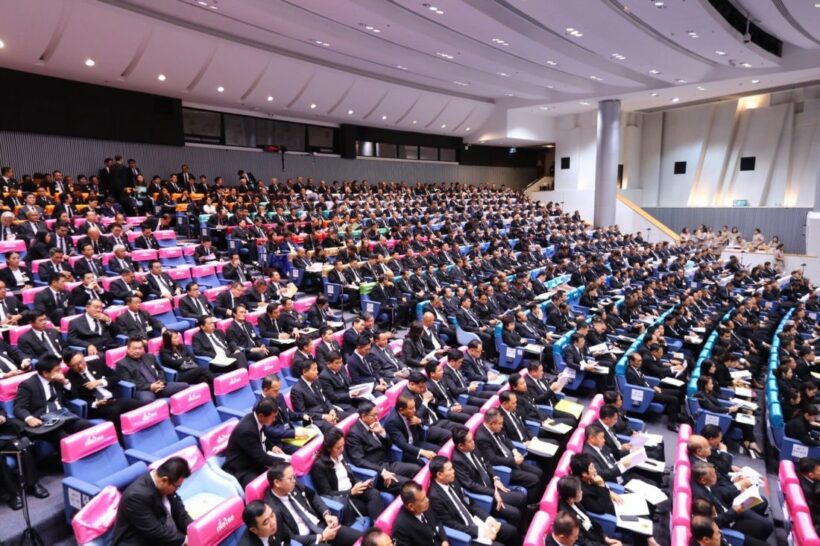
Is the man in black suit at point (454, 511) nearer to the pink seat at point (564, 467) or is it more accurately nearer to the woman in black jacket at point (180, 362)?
the pink seat at point (564, 467)

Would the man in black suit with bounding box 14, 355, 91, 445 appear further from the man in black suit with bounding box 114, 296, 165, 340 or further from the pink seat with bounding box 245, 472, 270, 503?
the pink seat with bounding box 245, 472, 270, 503

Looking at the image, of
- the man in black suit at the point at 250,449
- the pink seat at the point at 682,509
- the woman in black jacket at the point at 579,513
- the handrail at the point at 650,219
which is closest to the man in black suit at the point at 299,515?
the man in black suit at the point at 250,449

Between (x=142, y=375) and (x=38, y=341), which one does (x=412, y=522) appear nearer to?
(x=142, y=375)

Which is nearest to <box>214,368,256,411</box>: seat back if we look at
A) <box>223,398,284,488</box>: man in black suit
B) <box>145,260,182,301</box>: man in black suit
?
<box>223,398,284,488</box>: man in black suit

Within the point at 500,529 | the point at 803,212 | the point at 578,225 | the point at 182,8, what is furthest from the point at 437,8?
the point at 803,212

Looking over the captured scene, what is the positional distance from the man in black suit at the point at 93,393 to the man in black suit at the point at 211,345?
123 centimetres

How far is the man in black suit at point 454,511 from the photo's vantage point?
3.94 m

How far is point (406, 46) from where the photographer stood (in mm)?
14031

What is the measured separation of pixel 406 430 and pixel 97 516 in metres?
2.51

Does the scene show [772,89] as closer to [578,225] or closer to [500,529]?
[578,225]

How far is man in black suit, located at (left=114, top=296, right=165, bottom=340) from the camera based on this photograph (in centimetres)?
643

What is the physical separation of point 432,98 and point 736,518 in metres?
18.6

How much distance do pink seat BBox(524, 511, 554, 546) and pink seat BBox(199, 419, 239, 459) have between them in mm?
2375

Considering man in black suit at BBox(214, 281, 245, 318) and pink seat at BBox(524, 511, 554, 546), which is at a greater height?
man in black suit at BBox(214, 281, 245, 318)
